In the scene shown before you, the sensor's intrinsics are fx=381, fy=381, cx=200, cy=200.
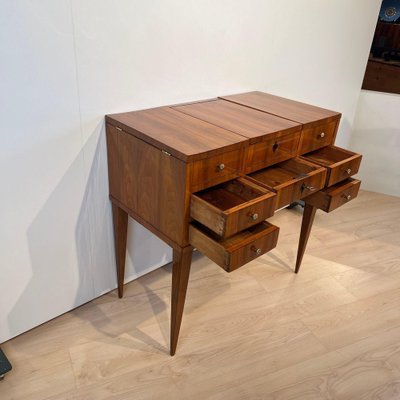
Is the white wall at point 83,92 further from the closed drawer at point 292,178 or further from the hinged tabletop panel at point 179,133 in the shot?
the closed drawer at point 292,178

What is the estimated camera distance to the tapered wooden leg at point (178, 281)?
116 centimetres

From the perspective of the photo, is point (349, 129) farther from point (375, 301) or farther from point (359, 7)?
point (375, 301)

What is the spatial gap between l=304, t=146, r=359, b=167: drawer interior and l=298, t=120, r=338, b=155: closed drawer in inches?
1.5

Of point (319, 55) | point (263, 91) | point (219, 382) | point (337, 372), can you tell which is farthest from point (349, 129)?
point (219, 382)

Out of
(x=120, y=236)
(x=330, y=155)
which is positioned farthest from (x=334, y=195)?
(x=120, y=236)

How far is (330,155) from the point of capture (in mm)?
1543

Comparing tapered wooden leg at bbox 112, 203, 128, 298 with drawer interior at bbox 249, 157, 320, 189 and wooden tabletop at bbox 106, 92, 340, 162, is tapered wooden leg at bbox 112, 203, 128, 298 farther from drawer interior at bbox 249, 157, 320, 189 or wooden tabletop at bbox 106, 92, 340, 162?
drawer interior at bbox 249, 157, 320, 189

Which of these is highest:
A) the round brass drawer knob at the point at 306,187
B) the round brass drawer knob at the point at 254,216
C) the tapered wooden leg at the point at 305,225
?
the round brass drawer knob at the point at 254,216

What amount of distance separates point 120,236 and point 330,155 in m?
0.89

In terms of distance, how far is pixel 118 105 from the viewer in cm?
127

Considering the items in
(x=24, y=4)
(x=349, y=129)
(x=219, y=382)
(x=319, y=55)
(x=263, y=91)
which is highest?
(x=24, y=4)

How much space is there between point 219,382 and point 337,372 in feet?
1.39

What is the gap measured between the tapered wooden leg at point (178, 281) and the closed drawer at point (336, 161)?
1.96 ft

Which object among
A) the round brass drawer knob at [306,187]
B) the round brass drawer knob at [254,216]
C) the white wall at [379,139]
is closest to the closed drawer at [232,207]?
the round brass drawer knob at [254,216]
